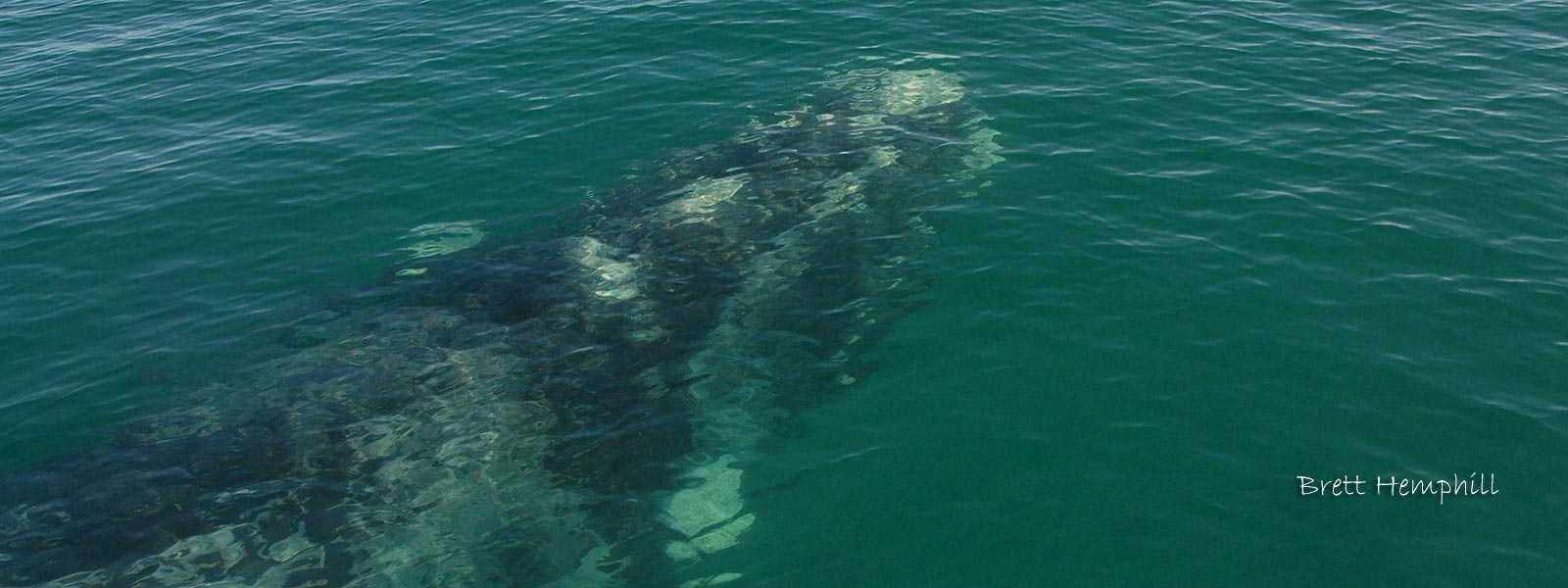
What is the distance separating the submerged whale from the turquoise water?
1.25 meters

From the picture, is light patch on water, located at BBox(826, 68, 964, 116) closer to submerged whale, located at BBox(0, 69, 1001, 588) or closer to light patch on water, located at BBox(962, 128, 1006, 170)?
light patch on water, located at BBox(962, 128, 1006, 170)

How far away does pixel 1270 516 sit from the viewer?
14016 mm

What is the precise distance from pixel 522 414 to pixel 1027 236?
11.6 metres

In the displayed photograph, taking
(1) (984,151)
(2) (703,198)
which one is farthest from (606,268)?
(1) (984,151)

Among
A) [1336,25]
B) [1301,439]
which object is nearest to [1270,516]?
[1301,439]

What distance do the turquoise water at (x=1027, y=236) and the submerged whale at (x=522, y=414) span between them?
49.2 inches

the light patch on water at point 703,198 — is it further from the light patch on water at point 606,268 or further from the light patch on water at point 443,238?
the light patch on water at point 443,238

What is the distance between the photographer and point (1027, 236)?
21.3m

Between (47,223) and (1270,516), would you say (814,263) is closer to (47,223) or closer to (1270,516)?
(1270,516)

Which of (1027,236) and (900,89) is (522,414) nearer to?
(1027,236)

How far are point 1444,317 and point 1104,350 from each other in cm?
663

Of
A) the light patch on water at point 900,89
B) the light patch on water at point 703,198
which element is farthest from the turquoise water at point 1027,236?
the light patch on water at point 703,198

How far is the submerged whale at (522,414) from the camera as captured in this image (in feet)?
45.8

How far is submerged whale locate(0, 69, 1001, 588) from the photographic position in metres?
14.0
